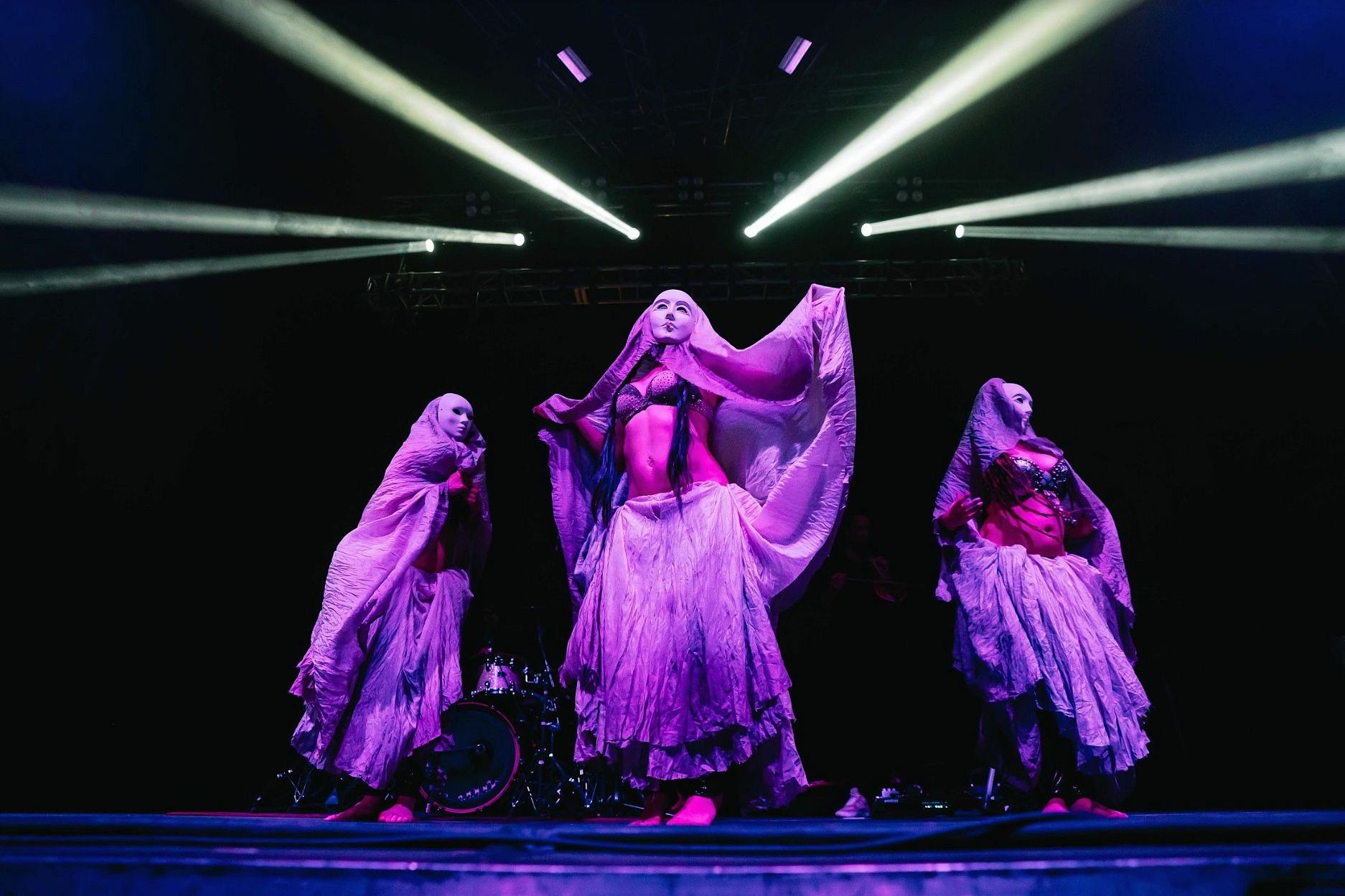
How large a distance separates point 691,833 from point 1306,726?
19.8 ft

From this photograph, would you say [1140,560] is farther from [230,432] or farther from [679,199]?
[230,432]

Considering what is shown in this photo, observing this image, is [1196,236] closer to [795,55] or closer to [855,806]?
[795,55]

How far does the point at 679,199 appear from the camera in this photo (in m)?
6.45

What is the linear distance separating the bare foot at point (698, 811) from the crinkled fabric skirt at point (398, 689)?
1.48m

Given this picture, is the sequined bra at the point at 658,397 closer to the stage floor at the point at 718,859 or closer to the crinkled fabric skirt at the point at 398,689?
the crinkled fabric skirt at the point at 398,689

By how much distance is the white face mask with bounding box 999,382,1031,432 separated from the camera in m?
4.21

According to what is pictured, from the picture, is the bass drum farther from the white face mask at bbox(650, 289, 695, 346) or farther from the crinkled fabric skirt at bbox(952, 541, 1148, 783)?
the white face mask at bbox(650, 289, 695, 346)

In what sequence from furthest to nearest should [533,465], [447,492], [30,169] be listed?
[533,465] < [30,169] < [447,492]

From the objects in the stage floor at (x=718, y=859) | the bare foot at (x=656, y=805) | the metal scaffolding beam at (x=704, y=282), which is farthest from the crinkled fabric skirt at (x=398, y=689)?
the metal scaffolding beam at (x=704, y=282)

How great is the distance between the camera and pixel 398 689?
367 cm

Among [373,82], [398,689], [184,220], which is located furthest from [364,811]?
[373,82]

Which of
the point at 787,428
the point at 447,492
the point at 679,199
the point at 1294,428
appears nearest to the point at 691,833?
the point at 787,428

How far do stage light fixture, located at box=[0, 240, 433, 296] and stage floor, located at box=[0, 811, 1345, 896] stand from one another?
13.1 ft

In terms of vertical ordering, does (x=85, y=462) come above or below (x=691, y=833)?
above
